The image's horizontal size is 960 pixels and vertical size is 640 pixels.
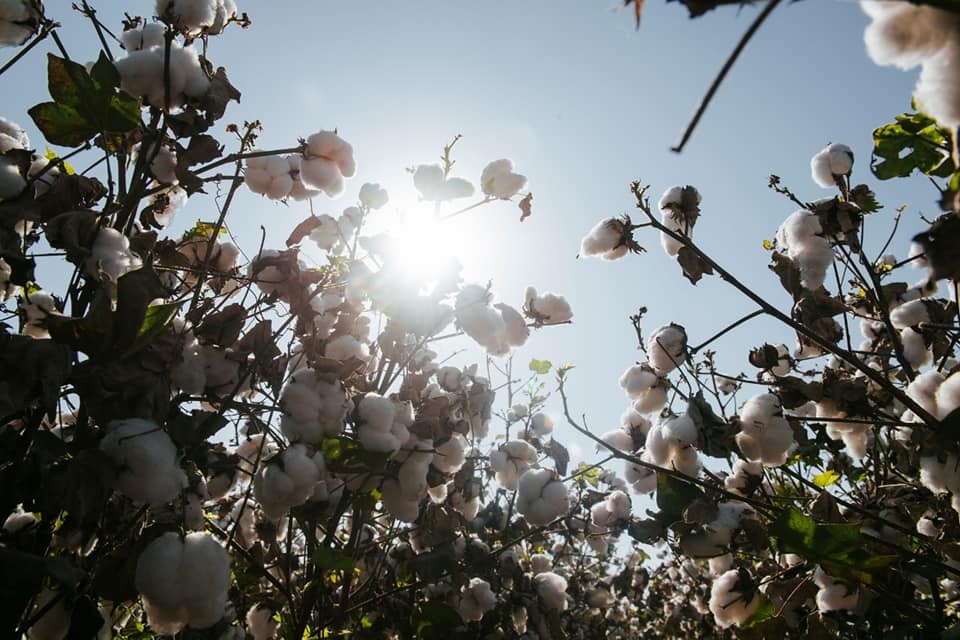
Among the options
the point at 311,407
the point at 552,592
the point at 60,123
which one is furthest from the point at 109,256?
the point at 552,592

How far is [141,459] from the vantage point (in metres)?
1.17

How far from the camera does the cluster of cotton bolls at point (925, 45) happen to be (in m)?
0.57

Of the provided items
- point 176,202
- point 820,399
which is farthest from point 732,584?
point 176,202

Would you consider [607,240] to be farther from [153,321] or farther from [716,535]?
[153,321]

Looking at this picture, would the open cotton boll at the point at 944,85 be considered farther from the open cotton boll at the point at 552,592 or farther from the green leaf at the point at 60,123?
the open cotton boll at the point at 552,592

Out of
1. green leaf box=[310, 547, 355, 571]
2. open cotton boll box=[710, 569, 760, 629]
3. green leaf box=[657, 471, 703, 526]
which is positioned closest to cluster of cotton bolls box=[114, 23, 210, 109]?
green leaf box=[310, 547, 355, 571]

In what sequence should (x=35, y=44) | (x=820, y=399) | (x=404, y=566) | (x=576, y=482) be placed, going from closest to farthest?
(x=35, y=44) → (x=820, y=399) → (x=404, y=566) → (x=576, y=482)

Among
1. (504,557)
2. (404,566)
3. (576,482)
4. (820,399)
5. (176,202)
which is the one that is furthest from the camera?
(576,482)

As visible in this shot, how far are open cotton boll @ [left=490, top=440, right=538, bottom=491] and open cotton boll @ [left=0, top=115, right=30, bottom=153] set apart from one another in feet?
6.95

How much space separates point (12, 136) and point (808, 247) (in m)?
2.37

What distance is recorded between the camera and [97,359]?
1.19m

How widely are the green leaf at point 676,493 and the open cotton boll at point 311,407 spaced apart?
1.04 metres

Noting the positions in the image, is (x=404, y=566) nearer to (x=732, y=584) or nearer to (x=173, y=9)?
(x=732, y=584)

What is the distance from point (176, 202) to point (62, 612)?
3.92 feet
